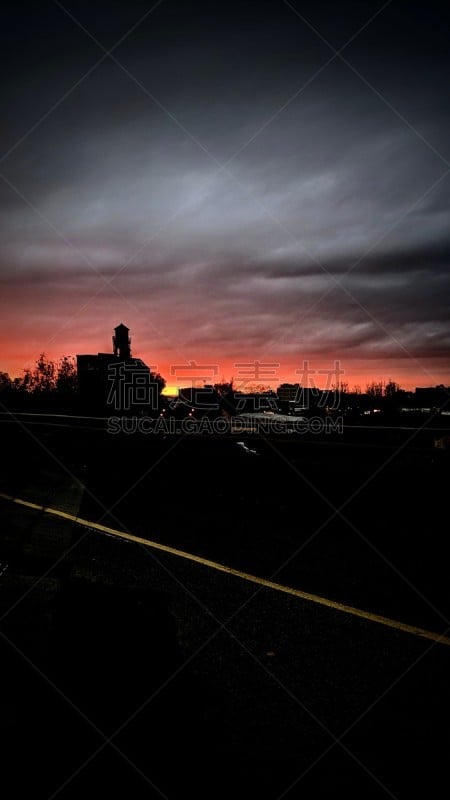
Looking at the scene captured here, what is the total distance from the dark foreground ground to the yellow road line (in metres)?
0.09

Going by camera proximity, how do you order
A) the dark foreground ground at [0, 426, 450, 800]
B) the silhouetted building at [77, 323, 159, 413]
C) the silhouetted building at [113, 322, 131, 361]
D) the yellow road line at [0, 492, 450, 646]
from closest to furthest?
the dark foreground ground at [0, 426, 450, 800] → the yellow road line at [0, 492, 450, 646] → the silhouetted building at [77, 323, 159, 413] → the silhouetted building at [113, 322, 131, 361]

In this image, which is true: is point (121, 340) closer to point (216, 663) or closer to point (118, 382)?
point (118, 382)

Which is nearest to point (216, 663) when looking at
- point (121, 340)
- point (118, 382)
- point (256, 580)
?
point (256, 580)

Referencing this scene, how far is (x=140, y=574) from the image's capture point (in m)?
4.46

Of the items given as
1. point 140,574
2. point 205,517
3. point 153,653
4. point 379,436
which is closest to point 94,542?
point 140,574

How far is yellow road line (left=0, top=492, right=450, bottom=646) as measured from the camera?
3.43 m

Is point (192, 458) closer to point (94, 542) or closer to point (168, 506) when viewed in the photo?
point (168, 506)

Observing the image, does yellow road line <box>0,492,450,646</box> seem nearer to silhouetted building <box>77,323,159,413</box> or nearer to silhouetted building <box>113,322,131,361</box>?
silhouetted building <box>77,323,159,413</box>

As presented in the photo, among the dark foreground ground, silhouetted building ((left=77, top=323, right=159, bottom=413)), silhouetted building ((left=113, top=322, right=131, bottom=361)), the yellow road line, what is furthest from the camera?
→ silhouetted building ((left=113, top=322, right=131, bottom=361))

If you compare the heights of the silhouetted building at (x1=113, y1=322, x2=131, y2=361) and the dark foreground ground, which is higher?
the silhouetted building at (x1=113, y1=322, x2=131, y2=361)

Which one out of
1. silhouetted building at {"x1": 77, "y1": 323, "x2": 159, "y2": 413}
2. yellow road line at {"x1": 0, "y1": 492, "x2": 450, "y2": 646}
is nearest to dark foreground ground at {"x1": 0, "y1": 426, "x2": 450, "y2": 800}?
yellow road line at {"x1": 0, "y1": 492, "x2": 450, "y2": 646}

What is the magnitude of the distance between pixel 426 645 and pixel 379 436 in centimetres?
517

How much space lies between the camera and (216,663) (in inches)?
116

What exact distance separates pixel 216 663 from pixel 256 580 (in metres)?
1.46
